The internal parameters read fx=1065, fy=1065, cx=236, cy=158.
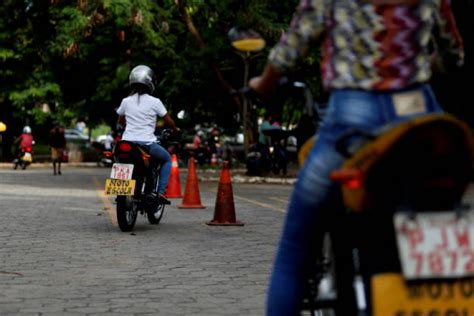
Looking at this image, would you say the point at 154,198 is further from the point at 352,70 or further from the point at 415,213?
the point at 415,213

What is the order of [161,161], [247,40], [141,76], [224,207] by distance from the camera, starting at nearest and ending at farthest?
[247,40], [141,76], [161,161], [224,207]

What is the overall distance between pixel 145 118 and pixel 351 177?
8281 millimetres

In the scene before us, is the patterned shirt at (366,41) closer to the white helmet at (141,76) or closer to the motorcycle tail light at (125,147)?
the motorcycle tail light at (125,147)

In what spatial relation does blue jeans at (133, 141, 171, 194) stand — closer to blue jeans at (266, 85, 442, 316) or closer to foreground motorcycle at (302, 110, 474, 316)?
blue jeans at (266, 85, 442, 316)

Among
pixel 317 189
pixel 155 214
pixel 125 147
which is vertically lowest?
pixel 155 214

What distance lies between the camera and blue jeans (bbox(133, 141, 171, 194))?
1147 centimetres

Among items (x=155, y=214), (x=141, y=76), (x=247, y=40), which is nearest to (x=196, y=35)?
(x=155, y=214)

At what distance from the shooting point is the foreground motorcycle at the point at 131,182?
35.9ft

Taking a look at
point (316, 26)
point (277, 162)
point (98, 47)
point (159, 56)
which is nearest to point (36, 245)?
point (316, 26)

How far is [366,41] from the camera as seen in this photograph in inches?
140

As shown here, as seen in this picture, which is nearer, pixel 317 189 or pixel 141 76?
pixel 317 189

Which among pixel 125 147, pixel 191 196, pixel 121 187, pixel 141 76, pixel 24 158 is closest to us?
pixel 121 187

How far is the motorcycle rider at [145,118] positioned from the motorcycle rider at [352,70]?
779 centimetres

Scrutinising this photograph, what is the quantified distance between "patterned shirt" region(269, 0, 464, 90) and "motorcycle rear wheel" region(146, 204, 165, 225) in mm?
8122
